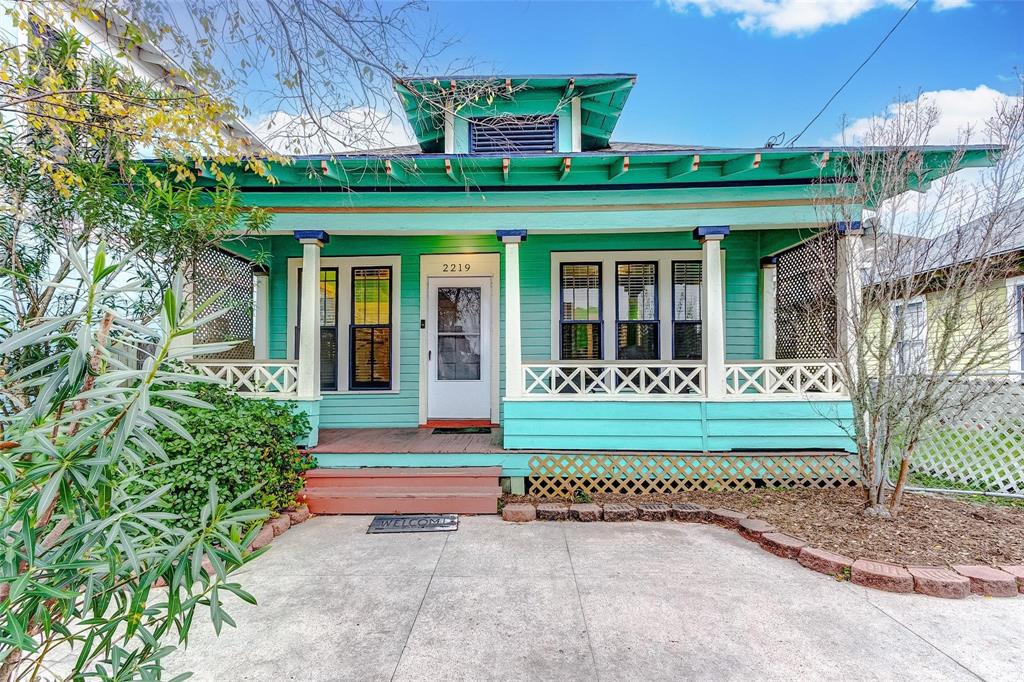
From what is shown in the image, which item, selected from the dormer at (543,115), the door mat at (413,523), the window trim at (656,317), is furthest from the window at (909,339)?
the door mat at (413,523)

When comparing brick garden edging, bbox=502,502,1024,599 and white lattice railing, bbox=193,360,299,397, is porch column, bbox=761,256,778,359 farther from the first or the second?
white lattice railing, bbox=193,360,299,397

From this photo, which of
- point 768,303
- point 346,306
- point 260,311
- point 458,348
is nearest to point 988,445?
point 768,303

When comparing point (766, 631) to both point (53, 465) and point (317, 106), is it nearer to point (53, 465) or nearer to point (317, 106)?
point (53, 465)

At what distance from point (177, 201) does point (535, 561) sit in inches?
163

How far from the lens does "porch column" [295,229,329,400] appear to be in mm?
4836

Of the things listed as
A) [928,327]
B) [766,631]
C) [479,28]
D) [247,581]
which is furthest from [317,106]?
[928,327]

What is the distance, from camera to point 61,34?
3.34 m

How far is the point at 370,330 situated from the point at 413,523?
300 centimetres

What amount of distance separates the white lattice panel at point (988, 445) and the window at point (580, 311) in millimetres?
3578

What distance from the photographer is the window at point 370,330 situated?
6156mm

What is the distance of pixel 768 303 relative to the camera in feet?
19.4

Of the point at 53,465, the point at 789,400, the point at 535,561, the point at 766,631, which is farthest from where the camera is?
the point at 789,400

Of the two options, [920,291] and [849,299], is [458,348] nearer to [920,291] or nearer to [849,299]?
[849,299]

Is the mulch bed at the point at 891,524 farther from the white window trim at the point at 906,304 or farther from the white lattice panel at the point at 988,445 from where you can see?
the white window trim at the point at 906,304
